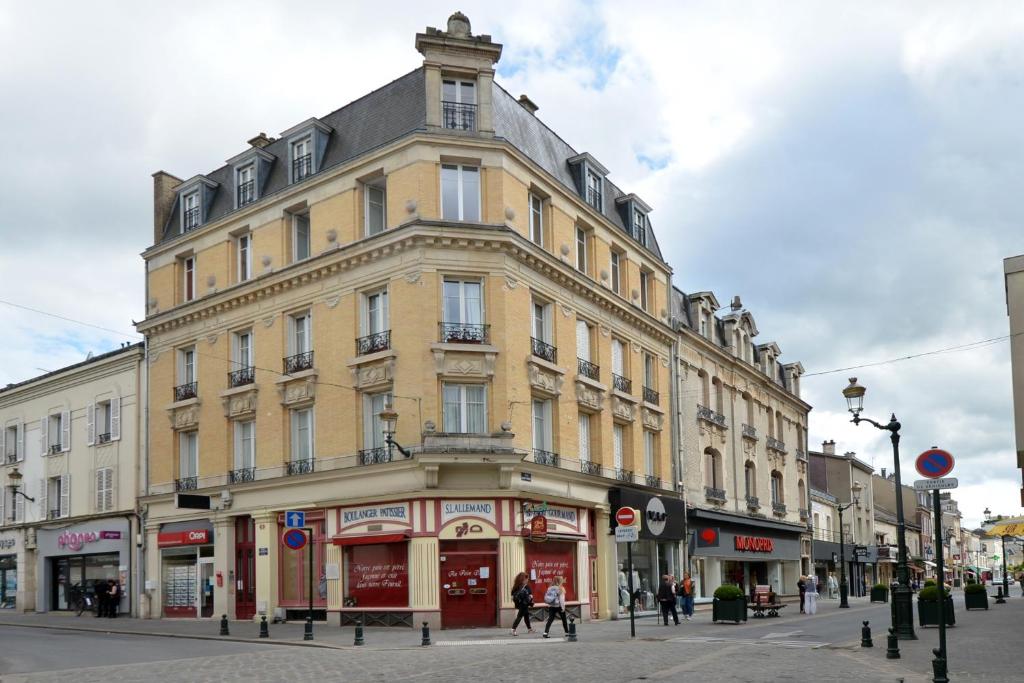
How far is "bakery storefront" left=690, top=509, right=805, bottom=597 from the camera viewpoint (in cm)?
3981

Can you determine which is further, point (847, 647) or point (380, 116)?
point (380, 116)

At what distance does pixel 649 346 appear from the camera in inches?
1463

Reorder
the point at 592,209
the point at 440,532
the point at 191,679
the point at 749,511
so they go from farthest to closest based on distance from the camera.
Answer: the point at 749,511 < the point at 592,209 < the point at 440,532 < the point at 191,679

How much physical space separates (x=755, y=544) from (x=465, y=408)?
22023 mm

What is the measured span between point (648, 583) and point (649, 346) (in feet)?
26.5

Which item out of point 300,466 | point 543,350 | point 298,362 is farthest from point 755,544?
point 298,362

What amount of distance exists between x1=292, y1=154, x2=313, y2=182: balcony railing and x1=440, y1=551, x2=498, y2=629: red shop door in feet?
39.7

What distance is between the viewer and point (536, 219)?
31.0 metres

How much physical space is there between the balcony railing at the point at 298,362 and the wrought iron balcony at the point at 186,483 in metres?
5.63

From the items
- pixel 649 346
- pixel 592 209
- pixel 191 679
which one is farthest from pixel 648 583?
pixel 191 679

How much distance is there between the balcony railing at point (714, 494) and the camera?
1618 inches

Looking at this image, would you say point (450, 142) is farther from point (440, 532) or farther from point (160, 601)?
point (160, 601)

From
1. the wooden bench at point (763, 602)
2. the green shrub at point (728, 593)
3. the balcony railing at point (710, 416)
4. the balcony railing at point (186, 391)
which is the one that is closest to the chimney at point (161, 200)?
the balcony railing at point (186, 391)

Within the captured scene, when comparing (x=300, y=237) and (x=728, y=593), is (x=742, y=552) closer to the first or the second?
(x=728, y=593)
